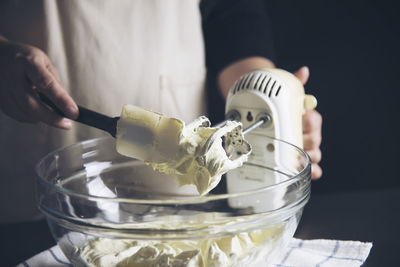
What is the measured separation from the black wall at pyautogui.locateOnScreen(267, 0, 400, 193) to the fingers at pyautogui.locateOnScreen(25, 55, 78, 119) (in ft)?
3.40

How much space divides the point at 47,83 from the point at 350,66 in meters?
1.20

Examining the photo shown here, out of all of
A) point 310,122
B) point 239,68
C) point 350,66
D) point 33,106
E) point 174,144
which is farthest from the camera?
point 350,66

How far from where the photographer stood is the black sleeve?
126cm

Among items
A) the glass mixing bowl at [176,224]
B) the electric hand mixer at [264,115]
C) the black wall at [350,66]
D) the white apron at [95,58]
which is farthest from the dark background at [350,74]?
the glass mixing bowl at [176,224]

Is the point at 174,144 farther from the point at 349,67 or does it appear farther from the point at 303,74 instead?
the point at 349,67

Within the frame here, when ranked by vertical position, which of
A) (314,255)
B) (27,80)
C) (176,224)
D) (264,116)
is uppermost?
(27,80)

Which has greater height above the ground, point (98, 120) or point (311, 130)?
point (98, 120)

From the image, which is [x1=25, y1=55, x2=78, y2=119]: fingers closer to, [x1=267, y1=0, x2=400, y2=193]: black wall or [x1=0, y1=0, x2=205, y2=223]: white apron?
[x1=0, y1=0, x2=205, y2=223]: white apron

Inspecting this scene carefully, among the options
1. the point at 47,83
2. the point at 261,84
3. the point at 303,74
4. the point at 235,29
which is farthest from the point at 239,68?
the point at 47,83

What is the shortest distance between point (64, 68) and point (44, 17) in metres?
0.13

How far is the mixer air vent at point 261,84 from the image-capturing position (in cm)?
86

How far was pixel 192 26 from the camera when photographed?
120cm

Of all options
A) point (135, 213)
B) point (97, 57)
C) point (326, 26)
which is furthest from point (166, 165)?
point (326, 26)

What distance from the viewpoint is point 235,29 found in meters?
1.27
